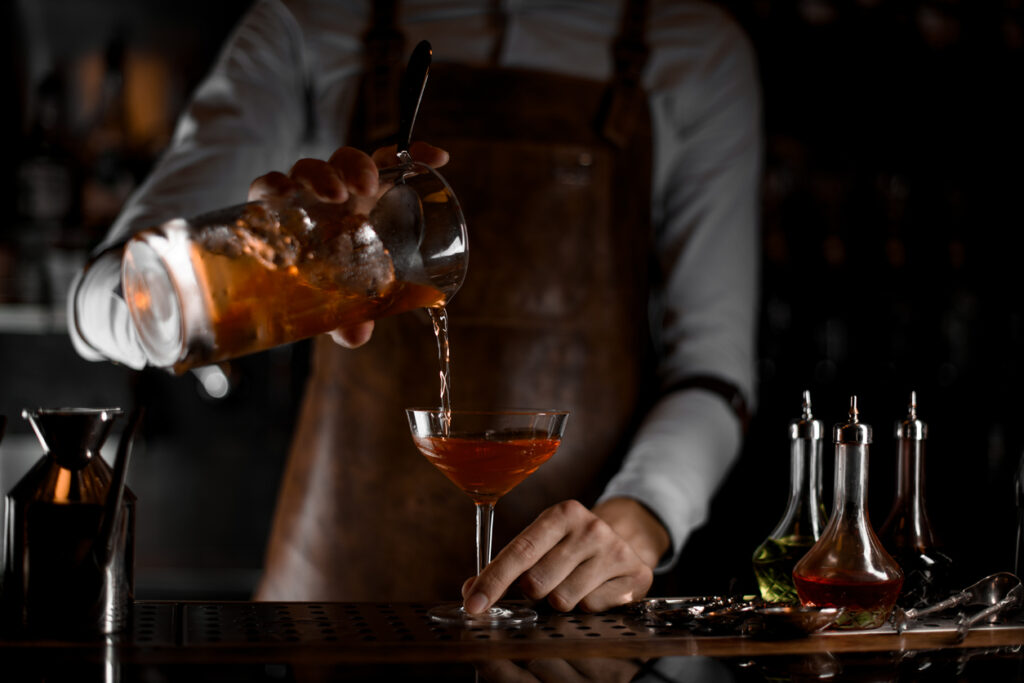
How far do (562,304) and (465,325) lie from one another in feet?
0.57

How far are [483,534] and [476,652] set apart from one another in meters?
0.24

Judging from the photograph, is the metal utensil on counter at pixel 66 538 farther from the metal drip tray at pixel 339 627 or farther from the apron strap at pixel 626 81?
the apron strap at pixel 626 81

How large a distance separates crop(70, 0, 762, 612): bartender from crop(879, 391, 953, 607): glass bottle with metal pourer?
51 centimetres

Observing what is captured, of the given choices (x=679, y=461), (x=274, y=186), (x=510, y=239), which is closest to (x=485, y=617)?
(x=274, y=186)

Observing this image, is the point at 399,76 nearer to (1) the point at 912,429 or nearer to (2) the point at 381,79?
(2) the point at 381,79

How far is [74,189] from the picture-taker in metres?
3.01

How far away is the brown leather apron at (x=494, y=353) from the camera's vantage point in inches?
71.3

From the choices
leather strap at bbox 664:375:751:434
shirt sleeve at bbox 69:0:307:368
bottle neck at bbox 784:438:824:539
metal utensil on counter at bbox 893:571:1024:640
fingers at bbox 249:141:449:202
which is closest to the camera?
fingers at bbox 249:141:449:202

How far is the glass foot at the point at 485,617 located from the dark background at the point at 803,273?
4.18 feet

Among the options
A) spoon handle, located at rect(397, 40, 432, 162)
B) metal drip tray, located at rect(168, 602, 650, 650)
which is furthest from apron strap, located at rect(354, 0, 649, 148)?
metal drip tray, located at rect(168, 602, 650, 650)

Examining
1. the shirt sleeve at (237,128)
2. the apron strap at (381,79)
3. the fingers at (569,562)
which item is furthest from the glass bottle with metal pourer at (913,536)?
the shirt sleeve at (237,128)

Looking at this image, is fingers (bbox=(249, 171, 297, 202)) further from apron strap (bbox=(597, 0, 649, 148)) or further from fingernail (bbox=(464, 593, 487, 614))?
apron strap (bbox=(597, 0, 649, 148))

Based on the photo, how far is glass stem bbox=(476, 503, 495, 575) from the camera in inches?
45.6

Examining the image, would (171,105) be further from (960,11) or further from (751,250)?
(960,11)
